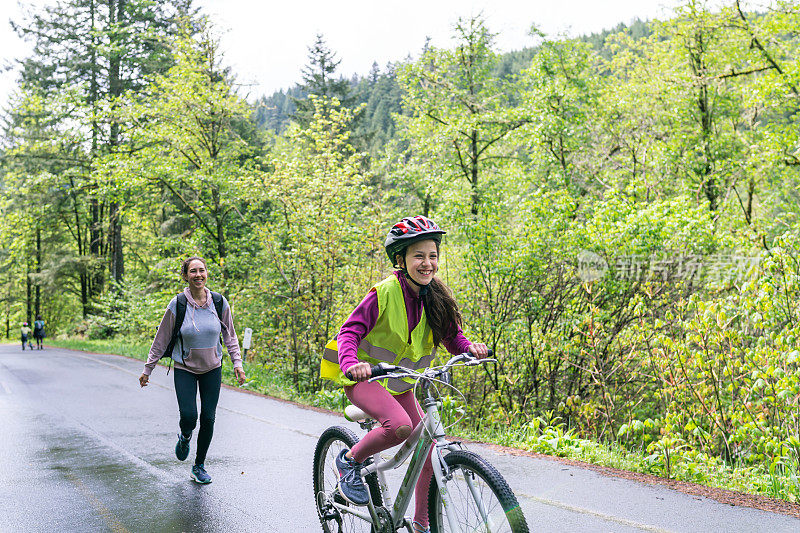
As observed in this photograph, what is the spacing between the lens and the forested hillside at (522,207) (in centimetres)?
871

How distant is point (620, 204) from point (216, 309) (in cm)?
867

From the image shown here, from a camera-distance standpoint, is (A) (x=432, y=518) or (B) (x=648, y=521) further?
(B) (x=648, y=521)

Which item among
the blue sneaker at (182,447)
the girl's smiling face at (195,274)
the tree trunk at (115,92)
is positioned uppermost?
the tree trunk at (115,92)

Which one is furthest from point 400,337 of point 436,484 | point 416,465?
point 436,484

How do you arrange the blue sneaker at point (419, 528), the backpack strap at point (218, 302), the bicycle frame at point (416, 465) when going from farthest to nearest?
the backpack strap at point (218, 302) < the blue sneaker at point (419, 528) < the bicycle frame at point (416, 465)

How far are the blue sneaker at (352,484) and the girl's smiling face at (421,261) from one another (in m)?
1.19

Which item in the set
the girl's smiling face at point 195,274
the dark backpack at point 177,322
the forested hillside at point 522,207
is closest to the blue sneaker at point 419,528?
the dark backpack at point 177,322

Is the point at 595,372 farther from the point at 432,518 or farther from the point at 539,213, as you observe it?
the point at 432,518

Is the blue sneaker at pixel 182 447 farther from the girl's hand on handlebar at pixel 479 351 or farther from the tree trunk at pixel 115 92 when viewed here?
the tree trunk at pixel 115 92

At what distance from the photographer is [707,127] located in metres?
26.3

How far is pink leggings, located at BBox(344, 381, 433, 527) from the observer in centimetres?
363

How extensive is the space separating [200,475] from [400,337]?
362 centimetres

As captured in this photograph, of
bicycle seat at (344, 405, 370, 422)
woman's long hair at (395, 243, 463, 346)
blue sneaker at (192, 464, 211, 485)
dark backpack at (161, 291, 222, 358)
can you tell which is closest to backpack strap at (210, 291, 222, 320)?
dark backpack at (161, 291, 222, 358)

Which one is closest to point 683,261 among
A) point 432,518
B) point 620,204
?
point 620,204
